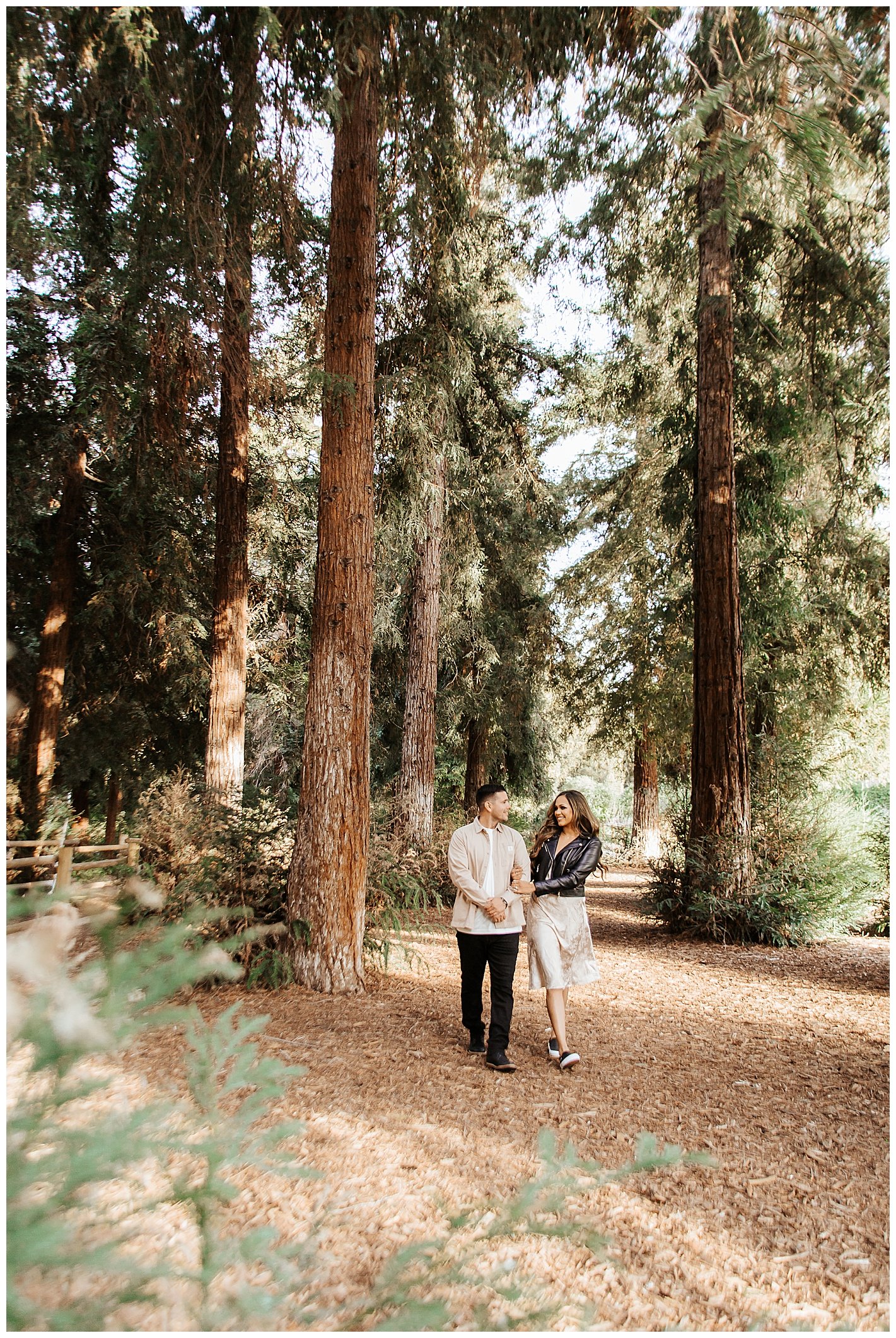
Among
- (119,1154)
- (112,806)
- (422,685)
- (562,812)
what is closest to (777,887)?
(562,812)

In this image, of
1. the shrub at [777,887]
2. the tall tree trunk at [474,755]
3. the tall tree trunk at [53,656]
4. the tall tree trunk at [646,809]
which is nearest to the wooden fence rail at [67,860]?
the tall tree trunk at [53,656]

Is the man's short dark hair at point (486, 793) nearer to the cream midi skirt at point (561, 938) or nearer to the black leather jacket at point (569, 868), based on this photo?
the black leather jacket at point (569, 868)

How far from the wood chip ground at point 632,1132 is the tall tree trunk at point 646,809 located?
12508 millimetres

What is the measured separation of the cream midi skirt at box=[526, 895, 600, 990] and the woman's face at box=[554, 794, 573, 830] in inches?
19.3

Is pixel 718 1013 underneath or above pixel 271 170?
underneath

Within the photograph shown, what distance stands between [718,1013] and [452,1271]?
561 centimetres

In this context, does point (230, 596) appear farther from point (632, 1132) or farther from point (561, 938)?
point (632, 1132)

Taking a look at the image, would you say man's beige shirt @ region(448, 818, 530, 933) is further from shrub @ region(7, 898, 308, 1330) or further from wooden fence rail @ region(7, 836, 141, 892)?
wooden fence rail @ region(7, 836, 141, 892)

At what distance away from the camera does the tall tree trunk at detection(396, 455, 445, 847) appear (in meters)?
12.4

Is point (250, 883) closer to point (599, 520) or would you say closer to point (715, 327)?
point (715, 327)

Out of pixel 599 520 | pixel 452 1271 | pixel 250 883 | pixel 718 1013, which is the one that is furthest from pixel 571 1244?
pixel 599 520

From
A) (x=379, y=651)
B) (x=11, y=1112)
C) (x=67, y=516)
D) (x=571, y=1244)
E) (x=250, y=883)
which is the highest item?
(x=67, y=516)

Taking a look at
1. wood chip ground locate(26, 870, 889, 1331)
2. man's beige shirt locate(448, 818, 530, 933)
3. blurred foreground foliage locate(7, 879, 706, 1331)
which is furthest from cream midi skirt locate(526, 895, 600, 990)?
blurred foreground foliage locate(7, 879, 706, 1331)

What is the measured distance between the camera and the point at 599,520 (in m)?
16.7
